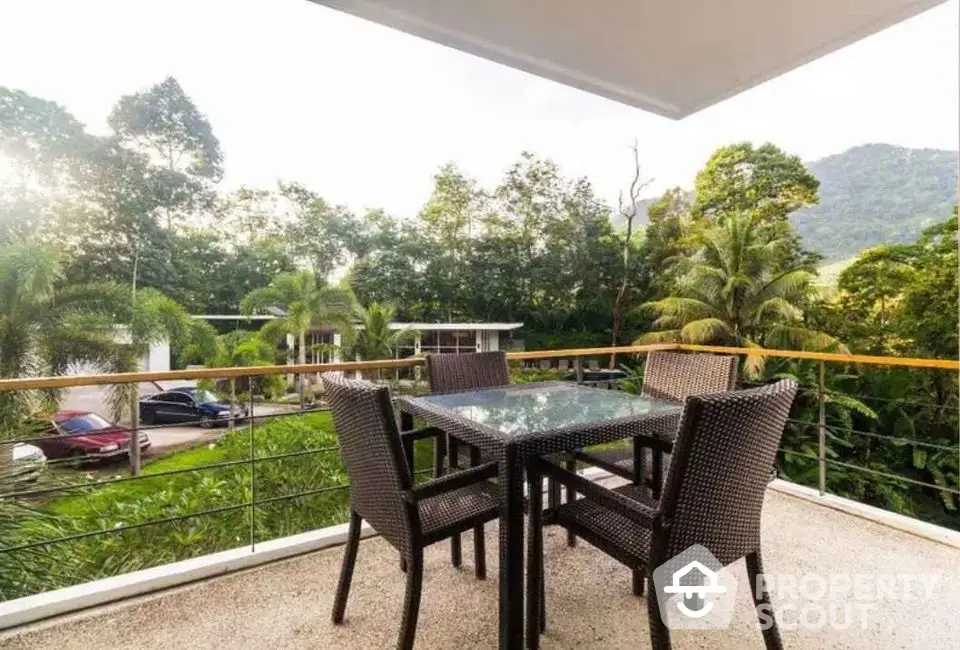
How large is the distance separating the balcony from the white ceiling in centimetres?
154

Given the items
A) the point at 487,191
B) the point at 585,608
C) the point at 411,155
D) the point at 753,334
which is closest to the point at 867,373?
the point at 753,334

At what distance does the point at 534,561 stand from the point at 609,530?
239 mm

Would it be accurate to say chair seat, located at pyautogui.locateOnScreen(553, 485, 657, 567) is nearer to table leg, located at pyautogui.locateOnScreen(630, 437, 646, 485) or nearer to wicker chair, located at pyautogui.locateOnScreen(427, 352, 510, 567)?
table leg, located at pyautogui.locateOnScreen(630, 437, 646, 485)

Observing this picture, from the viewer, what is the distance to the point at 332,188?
17.9 metres

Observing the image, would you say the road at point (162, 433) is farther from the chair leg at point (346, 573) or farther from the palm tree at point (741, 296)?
the chair leg at point (346, 573)

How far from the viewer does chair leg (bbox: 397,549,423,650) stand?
1.29 metres

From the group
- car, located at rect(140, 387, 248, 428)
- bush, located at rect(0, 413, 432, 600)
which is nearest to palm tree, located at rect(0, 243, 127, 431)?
bush, located at rect(0, 413, 432, 600)

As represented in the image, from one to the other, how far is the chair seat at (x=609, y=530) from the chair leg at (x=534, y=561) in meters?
0.10

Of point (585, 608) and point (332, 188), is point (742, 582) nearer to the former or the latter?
point (585, 608)

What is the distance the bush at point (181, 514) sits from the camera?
233cm

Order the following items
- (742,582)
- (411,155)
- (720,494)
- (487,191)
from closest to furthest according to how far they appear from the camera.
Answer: (720,494) → (742,582) → (487,191) → (411,155)

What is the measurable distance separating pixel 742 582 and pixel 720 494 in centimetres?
98

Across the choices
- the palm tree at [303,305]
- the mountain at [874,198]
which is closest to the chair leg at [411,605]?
the palm tree at [303,305]

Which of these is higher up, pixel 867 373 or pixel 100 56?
pixel 100 56
